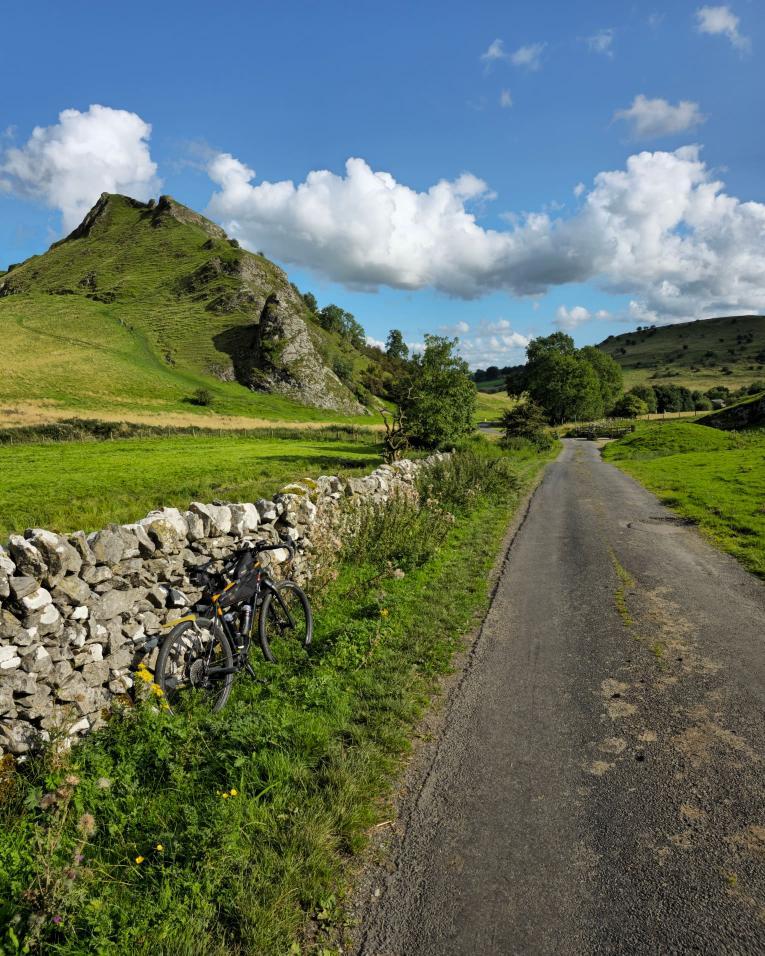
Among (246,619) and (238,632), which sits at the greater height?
(246,619)

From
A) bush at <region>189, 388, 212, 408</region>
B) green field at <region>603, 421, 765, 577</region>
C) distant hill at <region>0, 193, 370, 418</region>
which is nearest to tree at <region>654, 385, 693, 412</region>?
distant hill at <region>0, 193, 370, 418</region>

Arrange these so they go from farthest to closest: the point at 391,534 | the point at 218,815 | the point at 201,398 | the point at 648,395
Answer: the point at 648,395
the point at 201,398
the point at 391,534
the point at 218,815

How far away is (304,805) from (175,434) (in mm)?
47773

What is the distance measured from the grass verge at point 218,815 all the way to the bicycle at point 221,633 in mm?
354

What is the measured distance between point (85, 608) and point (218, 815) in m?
2.74

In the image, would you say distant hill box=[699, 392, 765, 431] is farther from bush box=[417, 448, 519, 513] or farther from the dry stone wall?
the dry stone wall

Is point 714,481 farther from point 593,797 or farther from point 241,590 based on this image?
point 241,590

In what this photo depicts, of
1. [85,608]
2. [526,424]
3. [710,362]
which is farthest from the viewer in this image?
[710,362]

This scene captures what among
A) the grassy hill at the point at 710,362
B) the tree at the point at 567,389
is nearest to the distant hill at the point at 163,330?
the tree at the point at 567,389

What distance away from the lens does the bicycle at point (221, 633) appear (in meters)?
5.91

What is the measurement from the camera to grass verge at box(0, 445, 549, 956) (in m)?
3.34

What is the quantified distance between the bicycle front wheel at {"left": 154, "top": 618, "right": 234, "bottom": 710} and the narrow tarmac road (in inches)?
106

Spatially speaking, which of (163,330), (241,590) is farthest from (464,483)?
(163,330)

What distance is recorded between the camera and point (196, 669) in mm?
6059
